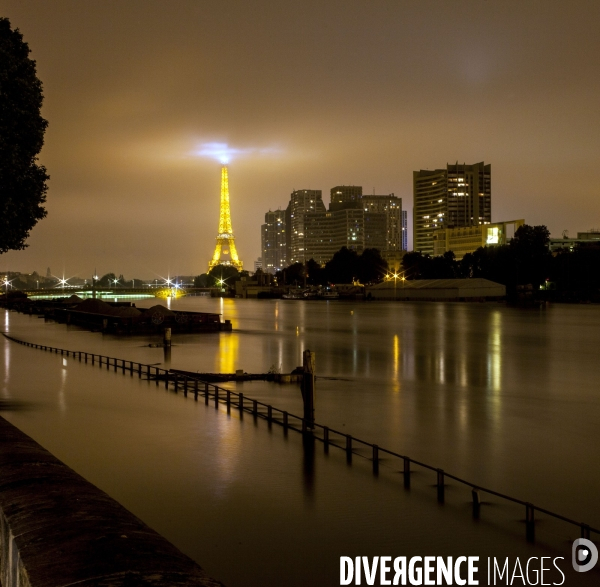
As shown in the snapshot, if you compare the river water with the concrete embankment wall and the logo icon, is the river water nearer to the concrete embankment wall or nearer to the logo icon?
the logo icon

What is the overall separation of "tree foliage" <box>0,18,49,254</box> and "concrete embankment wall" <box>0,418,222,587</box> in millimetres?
15268

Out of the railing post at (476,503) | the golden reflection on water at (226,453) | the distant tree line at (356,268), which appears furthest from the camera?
the distant tree line at (356,268)

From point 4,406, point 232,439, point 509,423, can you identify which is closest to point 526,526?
point 232,439

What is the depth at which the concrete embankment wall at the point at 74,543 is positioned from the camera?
521 cm

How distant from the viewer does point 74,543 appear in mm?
5871

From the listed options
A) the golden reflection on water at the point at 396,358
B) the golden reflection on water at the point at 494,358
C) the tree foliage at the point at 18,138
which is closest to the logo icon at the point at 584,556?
the tree foliage at the point at 18,138

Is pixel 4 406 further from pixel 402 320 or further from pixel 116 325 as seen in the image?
pixel 402 320

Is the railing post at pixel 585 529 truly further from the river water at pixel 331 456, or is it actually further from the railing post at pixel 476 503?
the railing post at pixel 476 503

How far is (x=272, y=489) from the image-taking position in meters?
15.8

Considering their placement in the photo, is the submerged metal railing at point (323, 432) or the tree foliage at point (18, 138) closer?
the submerged metal railing at point (323, 432)

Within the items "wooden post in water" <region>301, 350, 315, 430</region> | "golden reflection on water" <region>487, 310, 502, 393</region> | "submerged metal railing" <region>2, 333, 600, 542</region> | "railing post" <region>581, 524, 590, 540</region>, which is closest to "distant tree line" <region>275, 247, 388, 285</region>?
"golden reflection on water" <region>487, 310, 502, 393</region>

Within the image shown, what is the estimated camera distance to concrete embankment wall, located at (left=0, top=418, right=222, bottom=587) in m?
5.21

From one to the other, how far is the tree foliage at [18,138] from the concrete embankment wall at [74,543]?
15.3 metres

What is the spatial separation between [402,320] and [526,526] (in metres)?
74.6
